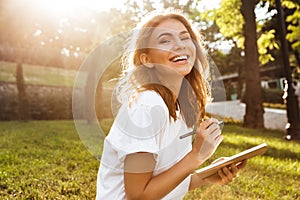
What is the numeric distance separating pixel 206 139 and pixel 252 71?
9.93m

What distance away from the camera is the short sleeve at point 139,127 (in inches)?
57.1

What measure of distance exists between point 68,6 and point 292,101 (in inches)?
321

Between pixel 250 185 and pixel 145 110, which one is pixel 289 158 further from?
pixel 145 110

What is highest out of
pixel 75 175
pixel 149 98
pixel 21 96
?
pixel 21 96

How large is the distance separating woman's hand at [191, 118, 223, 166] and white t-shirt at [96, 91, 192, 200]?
0.16 m

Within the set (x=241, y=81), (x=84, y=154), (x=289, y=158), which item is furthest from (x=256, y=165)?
(x=241, y=81)

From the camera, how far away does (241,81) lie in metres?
28.5

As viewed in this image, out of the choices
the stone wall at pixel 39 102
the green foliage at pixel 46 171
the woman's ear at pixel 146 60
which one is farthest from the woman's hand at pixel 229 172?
the stone wall at pixel 39 102

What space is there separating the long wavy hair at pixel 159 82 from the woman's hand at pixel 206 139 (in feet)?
0.78

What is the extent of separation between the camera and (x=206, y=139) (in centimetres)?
148

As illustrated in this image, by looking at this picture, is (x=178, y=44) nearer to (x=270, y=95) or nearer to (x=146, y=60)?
(x=146, y=60)

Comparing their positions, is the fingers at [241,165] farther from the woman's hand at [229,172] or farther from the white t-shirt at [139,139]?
the white t-shirt at [139,139]

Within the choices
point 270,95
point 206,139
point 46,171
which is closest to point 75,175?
point 46,171

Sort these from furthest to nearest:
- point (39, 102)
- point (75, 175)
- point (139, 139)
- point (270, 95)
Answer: point (270, 95) → point (39, 102) → point (75, 175) → point (139, 139)
